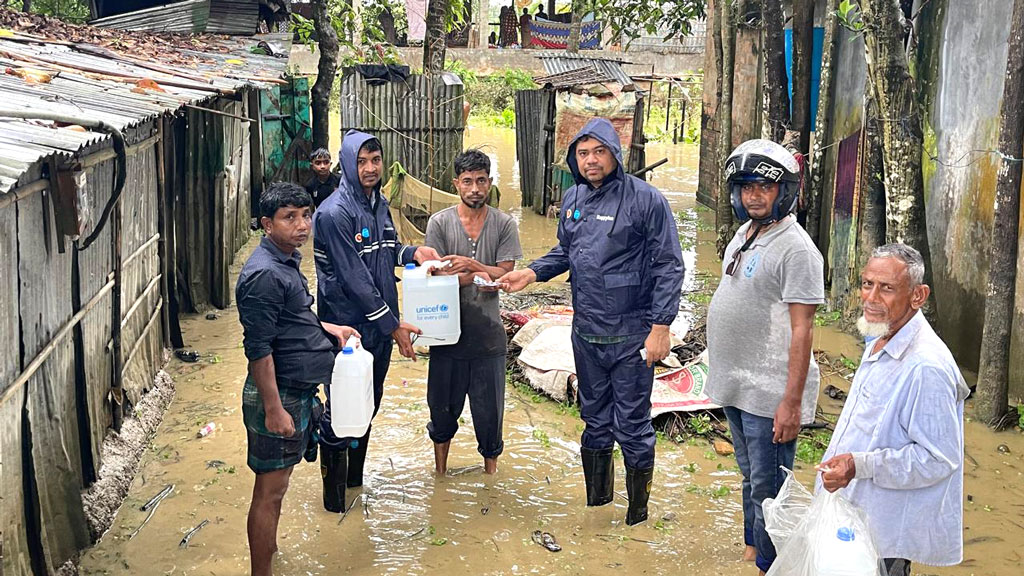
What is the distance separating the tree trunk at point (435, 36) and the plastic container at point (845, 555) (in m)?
11.5

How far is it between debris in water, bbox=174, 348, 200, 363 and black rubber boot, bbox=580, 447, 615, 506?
4.01 meters

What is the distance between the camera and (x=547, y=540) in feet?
15.6

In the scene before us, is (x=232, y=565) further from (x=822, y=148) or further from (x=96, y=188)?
(x=822, y=148)

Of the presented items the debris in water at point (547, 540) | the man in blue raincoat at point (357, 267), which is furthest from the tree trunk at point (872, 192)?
the man in blue raincoat at point (357, 267)

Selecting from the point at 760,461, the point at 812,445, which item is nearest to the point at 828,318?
the point at 812,445

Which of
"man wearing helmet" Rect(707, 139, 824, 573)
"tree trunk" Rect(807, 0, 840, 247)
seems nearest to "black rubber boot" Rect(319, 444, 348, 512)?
"man wearing helmet" Rect(707, 139, 824, 573)

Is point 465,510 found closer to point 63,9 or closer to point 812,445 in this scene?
point 812,445

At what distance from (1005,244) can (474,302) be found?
348 cm

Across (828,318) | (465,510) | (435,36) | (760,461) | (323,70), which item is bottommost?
(465,510)

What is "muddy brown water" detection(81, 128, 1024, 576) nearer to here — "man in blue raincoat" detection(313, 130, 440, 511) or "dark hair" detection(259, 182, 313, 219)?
"man in blue raincoat" detection(313, 130, 440, 511)

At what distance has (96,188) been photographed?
→ 548 cm

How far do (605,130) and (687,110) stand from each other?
21.7m

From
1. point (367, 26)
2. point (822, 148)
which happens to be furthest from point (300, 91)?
point (822, 148)

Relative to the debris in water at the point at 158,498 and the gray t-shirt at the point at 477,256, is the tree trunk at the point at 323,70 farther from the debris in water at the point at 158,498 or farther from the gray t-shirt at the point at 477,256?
the debris in water at the point at 158,498
